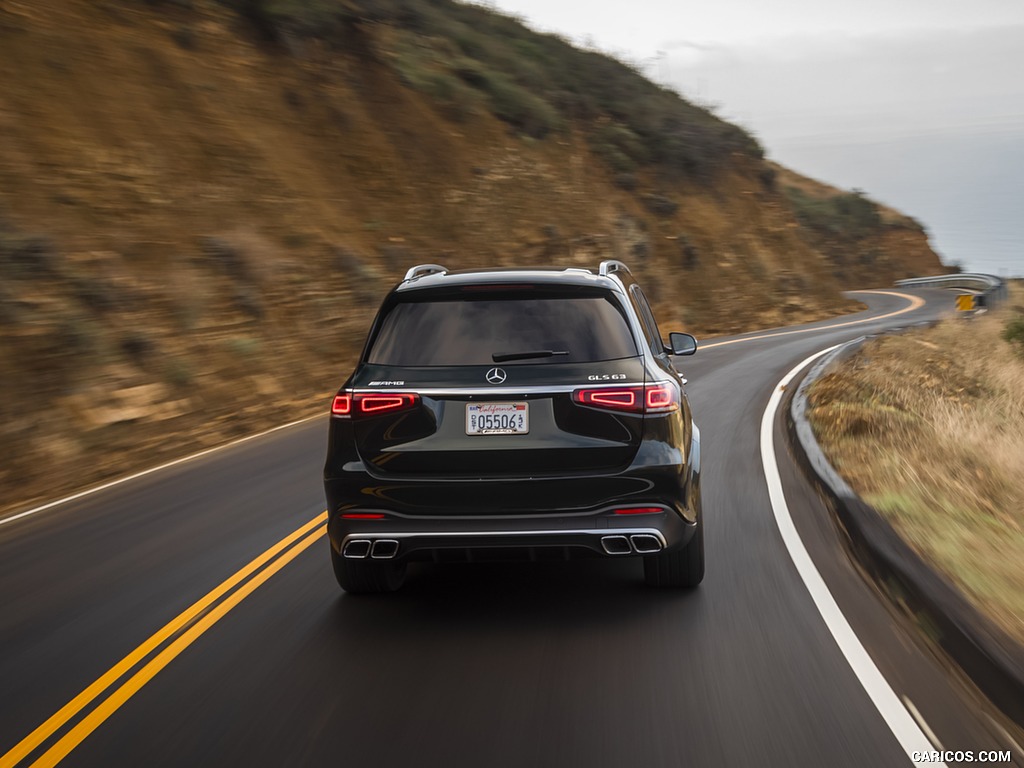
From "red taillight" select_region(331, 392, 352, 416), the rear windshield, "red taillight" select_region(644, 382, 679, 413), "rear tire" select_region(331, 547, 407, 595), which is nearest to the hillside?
"rear tire" select_region(331, 547, 407, 595)

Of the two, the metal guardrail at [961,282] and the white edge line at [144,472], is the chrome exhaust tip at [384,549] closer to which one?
the white edge line at [144,472]

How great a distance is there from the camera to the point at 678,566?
550cm

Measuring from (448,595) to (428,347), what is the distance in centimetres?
154

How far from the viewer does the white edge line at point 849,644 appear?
3.75 metres

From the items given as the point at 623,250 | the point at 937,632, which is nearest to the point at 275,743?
the point at 937,632

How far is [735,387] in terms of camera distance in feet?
53.3

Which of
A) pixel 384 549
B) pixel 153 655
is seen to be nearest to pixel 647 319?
pixel 384 549

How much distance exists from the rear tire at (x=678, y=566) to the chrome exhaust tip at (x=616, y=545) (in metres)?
0.56

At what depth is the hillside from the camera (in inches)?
494

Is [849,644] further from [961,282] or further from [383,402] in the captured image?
[961,282]

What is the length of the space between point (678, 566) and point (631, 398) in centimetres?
115

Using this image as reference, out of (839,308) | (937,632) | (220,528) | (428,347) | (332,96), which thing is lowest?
(839,308)

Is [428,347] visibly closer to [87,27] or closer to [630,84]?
[87,27]

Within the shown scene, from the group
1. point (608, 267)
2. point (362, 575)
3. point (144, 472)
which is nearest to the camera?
point (362, 575)
